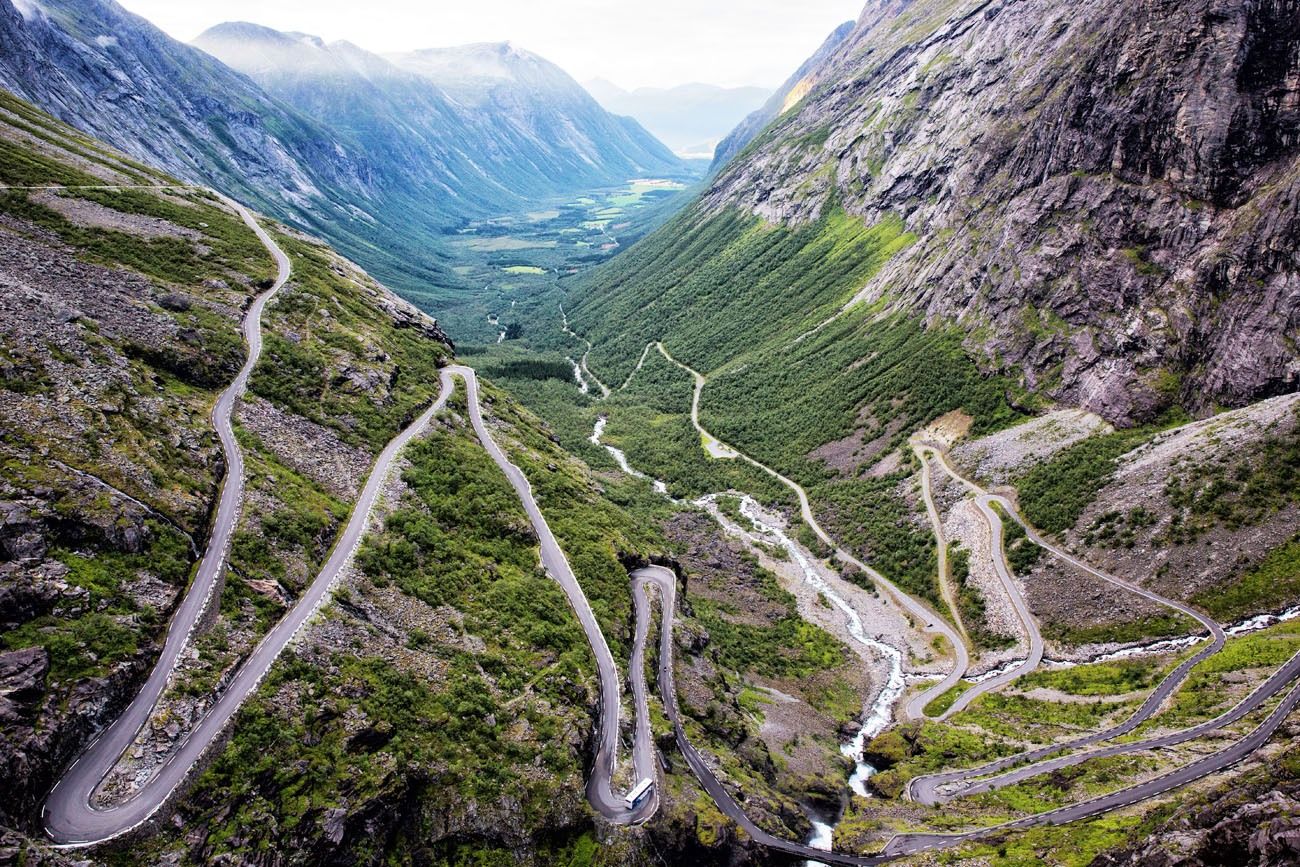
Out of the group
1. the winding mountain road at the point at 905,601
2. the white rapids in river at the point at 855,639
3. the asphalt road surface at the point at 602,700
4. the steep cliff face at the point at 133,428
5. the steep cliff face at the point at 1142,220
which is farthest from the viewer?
the steep cliff face at the point at 1142,220

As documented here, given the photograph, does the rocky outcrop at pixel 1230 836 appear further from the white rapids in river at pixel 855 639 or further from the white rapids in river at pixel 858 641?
the white rapids in river at pixel 858 641

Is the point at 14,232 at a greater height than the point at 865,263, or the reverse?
the point at 865,263

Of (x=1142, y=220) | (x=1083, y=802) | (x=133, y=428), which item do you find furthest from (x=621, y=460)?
(x=1083, y=802)

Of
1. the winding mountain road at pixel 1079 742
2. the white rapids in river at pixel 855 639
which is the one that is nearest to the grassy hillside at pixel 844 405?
the white rapids in river at pixel 855 639

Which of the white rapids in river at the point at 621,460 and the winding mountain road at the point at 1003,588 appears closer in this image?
the winding mountain road at the point at 1003,588

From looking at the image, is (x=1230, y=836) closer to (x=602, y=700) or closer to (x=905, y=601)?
(x=602, y=700)

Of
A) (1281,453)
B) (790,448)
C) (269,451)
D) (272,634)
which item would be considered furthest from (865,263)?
(272,634)

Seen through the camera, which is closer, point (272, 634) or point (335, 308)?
point (272, 634)

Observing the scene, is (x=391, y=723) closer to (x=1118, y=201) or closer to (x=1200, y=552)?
(x=1200, y=552)
